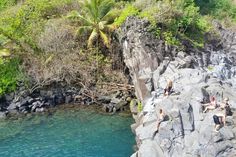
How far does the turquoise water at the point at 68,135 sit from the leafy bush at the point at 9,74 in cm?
517

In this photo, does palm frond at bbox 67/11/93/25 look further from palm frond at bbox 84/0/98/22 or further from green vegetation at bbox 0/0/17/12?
green vegetation at bbox 0/0/17/12

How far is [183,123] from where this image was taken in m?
25.8

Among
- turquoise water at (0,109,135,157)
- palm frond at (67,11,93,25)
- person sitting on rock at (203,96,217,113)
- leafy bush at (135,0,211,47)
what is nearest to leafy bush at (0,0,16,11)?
palm frond at (67,11,93,25)

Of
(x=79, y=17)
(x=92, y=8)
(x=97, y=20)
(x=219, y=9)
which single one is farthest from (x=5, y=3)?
(x=219, y=9)

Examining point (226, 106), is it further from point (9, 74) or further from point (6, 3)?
point (6, 3)

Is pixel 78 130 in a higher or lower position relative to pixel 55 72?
lower

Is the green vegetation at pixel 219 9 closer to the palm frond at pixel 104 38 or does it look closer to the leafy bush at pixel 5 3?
the palm frond at pixel 104 38

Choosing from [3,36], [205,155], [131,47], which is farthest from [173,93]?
[3,36]

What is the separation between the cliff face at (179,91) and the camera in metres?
24.3

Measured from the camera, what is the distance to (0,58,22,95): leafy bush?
42.3m

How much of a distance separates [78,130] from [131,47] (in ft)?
28.7

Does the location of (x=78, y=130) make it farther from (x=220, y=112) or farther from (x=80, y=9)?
(x=80, y=9)

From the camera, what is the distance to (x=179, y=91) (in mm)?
30141

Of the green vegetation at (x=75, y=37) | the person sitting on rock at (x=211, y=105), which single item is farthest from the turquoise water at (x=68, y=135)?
the person sitting on rock at (x=211, y=105)
